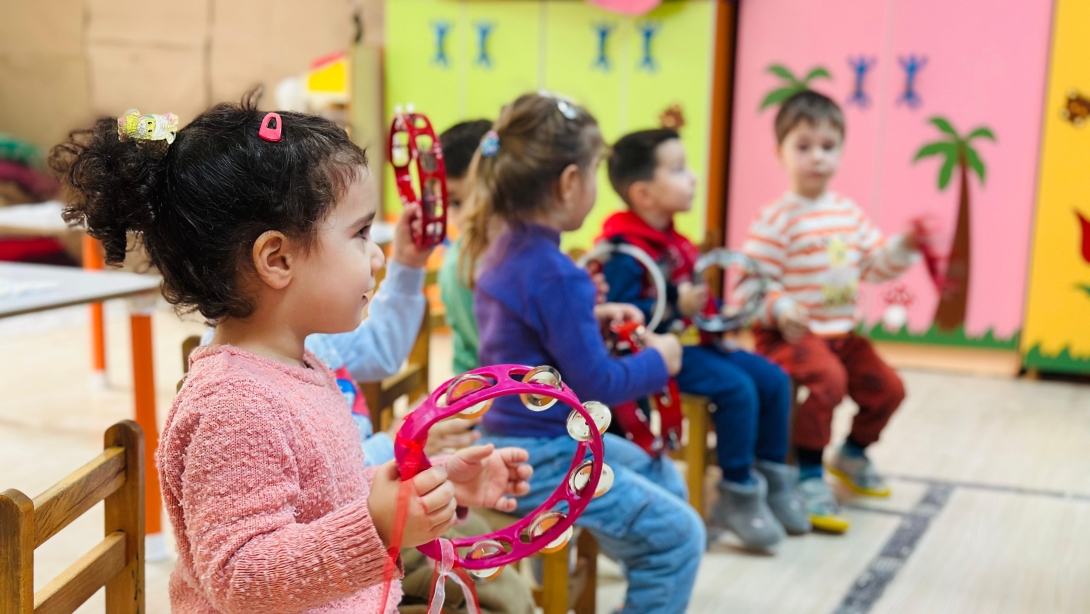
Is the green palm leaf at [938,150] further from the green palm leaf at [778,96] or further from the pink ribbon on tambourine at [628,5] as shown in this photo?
the pink ribbon on tambourine at [628,5]

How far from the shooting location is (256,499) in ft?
2.60

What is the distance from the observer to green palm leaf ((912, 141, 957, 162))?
A: 3.58m

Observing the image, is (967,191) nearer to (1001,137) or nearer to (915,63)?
(1001,137)

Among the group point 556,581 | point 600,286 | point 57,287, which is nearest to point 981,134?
point 600,286

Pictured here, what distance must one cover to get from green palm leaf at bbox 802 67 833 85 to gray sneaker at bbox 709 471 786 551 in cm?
205

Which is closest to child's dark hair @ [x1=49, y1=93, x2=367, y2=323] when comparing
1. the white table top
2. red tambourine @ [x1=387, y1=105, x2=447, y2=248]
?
red tambourine @ [x1=387, y1=105, x2=447, y2=248]

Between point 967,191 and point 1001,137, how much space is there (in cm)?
21

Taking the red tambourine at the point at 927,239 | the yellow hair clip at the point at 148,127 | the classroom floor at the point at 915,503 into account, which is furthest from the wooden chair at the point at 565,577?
the red tambourine at the point at 927,239

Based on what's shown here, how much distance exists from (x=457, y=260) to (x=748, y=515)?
829mm

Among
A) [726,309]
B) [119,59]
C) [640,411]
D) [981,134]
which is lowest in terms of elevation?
[640,411]

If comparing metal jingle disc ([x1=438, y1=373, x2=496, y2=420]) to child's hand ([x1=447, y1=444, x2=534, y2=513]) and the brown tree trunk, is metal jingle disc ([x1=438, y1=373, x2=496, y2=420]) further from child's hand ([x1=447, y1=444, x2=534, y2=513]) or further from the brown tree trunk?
the brown tree trunk

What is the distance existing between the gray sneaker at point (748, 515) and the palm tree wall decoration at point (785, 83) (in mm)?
2035

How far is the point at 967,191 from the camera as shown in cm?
358

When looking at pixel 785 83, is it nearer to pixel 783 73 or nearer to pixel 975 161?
pixel 783 73
